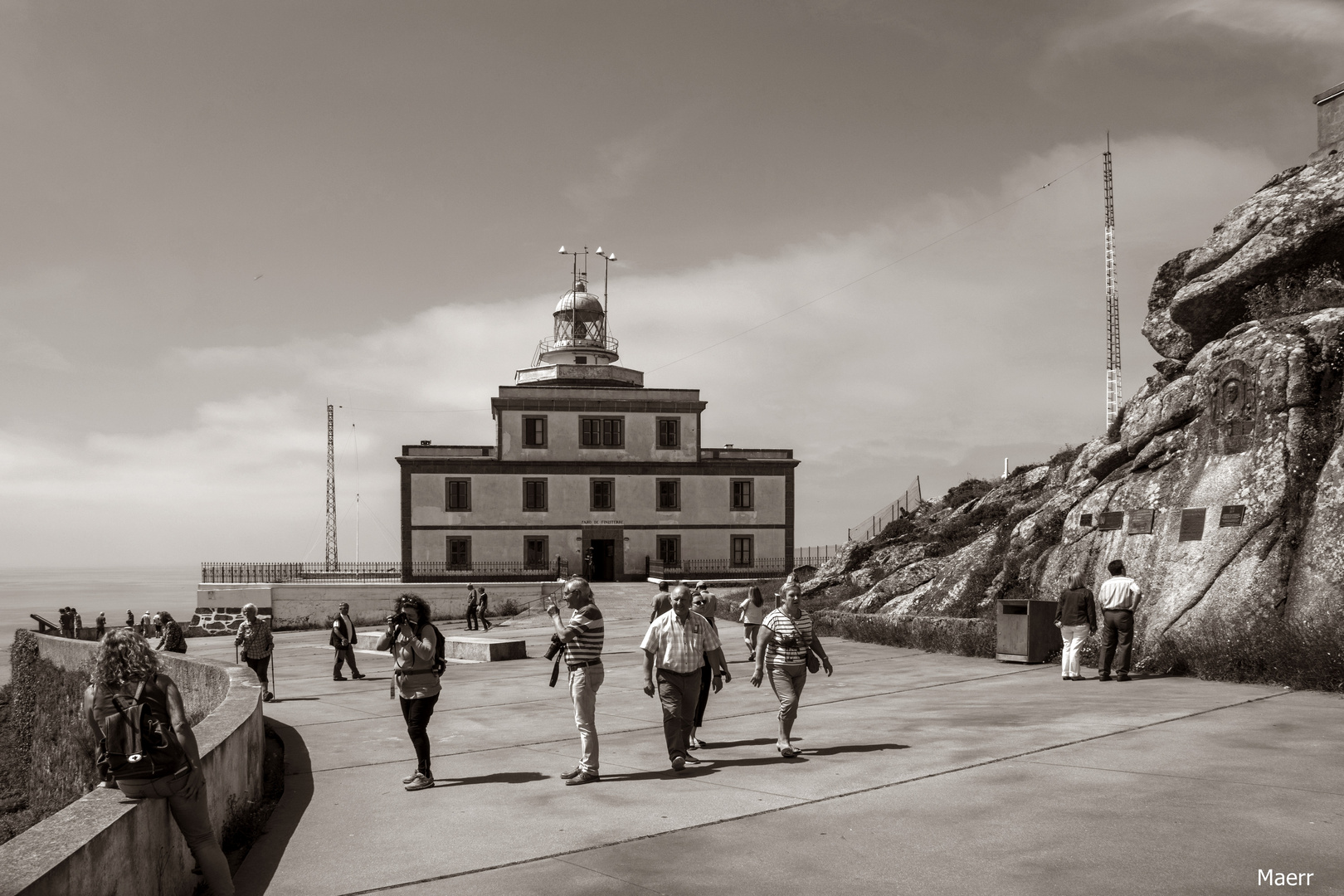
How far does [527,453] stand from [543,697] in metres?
33.3

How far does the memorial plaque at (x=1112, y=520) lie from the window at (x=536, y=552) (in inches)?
1283

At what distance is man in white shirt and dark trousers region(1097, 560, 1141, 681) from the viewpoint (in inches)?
545

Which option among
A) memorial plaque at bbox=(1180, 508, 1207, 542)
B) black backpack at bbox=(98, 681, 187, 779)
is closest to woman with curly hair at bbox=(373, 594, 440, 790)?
black backpack at bbox=(98, 681, 187, 779)

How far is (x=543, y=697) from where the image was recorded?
589 inches

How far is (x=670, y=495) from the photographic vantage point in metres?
48.6

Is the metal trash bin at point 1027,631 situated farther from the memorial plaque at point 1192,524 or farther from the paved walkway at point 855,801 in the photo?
the paved walkway at point 855,801

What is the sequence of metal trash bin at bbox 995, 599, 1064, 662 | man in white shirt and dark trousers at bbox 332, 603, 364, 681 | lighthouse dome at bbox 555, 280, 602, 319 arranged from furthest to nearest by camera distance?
lighthouse dome at bbox 555, 280, 602, 319 < man in white shirt and dark trousers at bbox 332, 603, 364, 681 < metal trash bin at bbox 995, 599, 1064, 662

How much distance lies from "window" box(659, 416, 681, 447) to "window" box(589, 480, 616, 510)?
3.11 metres

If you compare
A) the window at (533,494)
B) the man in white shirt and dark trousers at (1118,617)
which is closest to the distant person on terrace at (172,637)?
the man in white shirt and dark trousers at (1118,617)

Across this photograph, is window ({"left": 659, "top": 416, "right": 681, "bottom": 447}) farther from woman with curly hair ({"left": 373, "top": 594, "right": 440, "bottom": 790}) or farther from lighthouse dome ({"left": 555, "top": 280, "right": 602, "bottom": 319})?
woman with curly hair ({"left": 373, "top": 594, "right": 440, "bottom": 790})

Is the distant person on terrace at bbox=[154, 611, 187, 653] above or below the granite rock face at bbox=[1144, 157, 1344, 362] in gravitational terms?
below

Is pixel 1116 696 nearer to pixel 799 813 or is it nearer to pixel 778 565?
pixel 799 813

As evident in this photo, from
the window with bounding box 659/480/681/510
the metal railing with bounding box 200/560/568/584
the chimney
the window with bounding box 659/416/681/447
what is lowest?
the metal railing with bounding box 200/560/568/584

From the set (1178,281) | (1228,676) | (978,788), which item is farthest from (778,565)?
(978,788)
